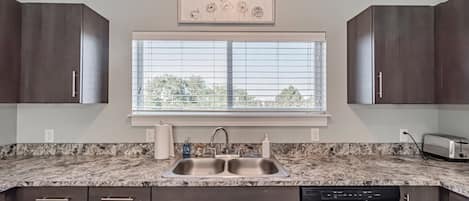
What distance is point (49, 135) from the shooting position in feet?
8.79

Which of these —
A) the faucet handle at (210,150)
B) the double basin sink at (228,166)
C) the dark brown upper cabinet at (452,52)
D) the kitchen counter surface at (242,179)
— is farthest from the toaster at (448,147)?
the faucet handle at (210,150)

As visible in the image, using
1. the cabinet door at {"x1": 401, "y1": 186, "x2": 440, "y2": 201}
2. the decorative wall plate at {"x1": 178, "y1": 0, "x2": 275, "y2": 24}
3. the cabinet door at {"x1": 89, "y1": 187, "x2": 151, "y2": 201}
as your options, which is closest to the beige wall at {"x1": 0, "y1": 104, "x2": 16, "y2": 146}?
the cabinet door at {"x1": 89, "y1": 187, "x2": 151, "y2": 201}

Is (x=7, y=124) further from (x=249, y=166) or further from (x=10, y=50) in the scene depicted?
(x=249, y=166)

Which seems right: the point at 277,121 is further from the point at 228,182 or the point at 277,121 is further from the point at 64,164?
the point at 64,164

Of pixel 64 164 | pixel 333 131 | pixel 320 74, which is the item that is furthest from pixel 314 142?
pixel 64 164

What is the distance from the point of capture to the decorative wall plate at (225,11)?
272 centimetres

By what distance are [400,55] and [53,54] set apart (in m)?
2.40

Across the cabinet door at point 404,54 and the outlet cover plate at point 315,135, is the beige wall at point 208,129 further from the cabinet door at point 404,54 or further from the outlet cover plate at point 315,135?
the cabinet door at point 404,54

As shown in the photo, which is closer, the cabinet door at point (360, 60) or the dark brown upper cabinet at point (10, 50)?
the dark brown upper cabinet at point (10, 50)

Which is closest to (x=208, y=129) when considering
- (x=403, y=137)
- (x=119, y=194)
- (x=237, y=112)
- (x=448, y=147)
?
(x=237, y=112)

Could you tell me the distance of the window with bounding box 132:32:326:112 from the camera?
279cm

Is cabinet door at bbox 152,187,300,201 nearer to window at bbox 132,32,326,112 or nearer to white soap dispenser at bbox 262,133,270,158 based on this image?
white soap dispenser at bbox 262,133,270,158

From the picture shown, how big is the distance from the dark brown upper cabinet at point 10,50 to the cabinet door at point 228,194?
47.1 inches

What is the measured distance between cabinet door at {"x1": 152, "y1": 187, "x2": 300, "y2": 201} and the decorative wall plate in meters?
1.39
